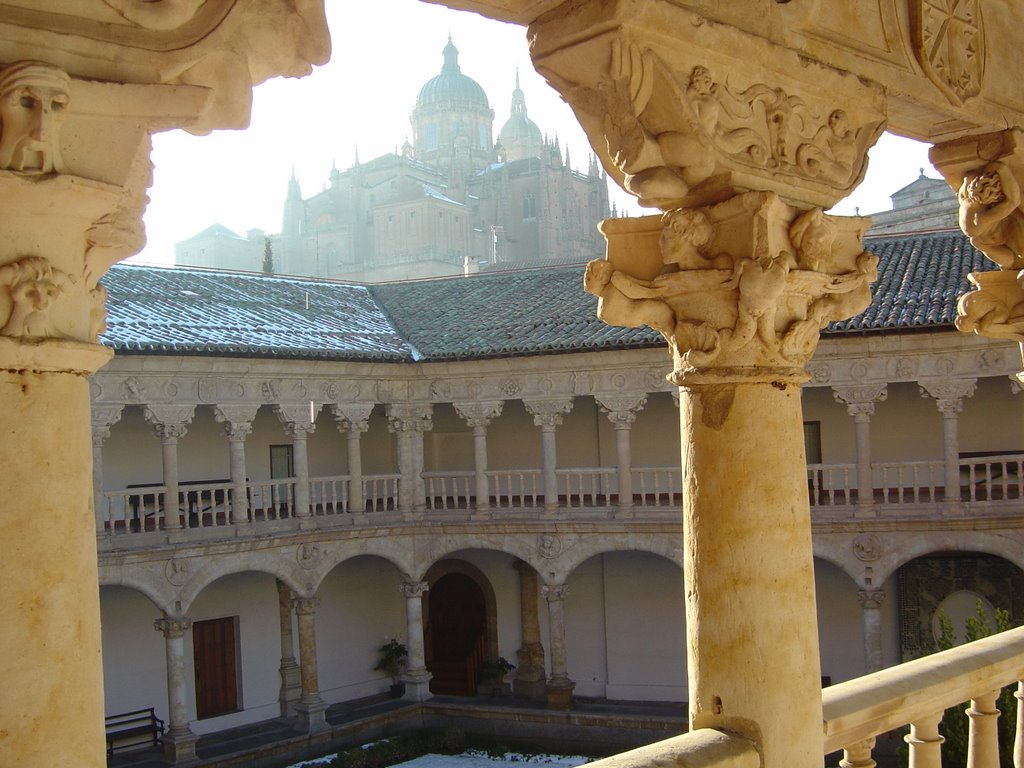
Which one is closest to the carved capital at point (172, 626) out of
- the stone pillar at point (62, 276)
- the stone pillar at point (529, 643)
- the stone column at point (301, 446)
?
the stone column at point (301, 446)

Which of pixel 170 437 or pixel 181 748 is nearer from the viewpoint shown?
pixel 181 748

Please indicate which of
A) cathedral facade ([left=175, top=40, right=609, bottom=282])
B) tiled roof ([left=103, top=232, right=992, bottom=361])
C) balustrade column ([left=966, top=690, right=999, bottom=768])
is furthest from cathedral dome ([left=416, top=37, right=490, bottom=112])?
balustrade column ([left=966, top=690, right=999, bottom=768])

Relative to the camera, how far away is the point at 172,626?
18.3 metres

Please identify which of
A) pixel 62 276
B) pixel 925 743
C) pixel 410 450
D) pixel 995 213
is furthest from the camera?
pixel 410 450

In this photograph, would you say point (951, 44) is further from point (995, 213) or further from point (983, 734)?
point (983, 734)

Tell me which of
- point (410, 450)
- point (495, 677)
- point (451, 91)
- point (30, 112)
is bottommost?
point (495, 677)

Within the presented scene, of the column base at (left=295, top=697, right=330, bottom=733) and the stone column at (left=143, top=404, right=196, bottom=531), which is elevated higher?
the stone column at (left=143, top=404, right=196, bottom=531)

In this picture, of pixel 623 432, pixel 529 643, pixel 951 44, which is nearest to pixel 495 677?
pixel 529 643

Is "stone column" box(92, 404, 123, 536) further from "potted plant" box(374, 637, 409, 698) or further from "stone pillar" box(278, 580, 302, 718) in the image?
"potted plant" box(374, 637, 409, 698)

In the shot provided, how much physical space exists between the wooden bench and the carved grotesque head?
18039mm

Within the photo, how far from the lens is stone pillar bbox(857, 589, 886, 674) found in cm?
1862

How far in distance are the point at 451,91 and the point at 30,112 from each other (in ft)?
266

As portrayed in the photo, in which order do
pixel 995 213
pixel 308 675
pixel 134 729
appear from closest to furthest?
pixel 995 213, pixel 134 729, pixel 308 675

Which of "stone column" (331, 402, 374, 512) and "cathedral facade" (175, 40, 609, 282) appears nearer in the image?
"stone column" (331, 402, 374, 512)
